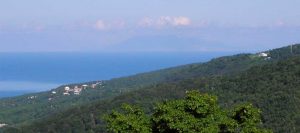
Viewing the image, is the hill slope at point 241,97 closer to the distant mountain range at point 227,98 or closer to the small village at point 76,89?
the distant mountain range at point 227,98

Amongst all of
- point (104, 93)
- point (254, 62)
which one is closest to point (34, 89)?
point (104, 93)

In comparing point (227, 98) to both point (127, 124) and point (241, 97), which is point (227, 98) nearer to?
point (241, 97)

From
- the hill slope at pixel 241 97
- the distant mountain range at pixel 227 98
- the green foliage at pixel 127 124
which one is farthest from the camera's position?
the distant mountain range at pixel 227 98

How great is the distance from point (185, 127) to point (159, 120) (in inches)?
30.3

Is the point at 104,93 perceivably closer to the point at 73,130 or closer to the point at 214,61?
the point at 214,61

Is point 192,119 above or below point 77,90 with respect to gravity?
above

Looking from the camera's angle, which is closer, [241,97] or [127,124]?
[127,124]

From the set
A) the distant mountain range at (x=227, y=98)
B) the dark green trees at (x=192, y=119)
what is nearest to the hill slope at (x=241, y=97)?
the distant mountain range at (x=227, y=98)

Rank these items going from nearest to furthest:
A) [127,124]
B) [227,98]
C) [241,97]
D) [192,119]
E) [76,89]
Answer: [192,119]
[127,124]
[241,97]
[227,98]
[76,89]

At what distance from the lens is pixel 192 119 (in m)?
12.8

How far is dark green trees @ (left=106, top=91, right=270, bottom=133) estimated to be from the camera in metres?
12.8

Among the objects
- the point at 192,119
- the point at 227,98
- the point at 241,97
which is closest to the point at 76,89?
the point at 227,98

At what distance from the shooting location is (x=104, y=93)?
110000 millimetres

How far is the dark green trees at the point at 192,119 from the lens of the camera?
42.0ft
